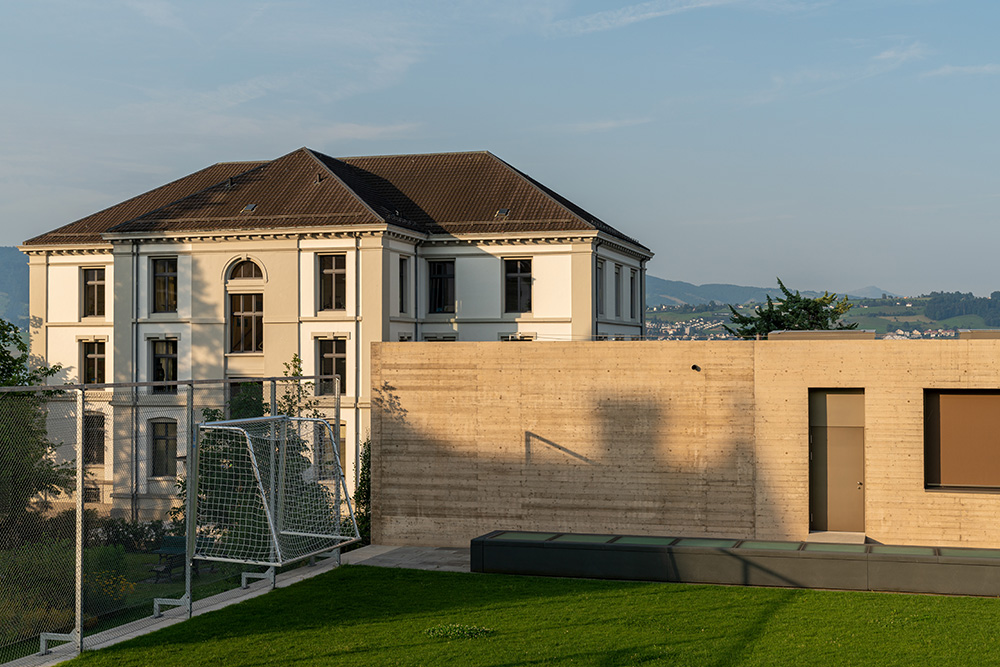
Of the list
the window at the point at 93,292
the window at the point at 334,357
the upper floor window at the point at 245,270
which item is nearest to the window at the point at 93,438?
the window at the point at 334,357

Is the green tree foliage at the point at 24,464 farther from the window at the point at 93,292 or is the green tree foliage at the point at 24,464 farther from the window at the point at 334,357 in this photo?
the window at the point at 93,292

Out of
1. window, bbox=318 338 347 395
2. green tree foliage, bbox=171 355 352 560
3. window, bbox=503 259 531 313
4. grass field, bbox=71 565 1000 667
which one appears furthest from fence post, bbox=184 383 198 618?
window, bbox=503 259 531 313

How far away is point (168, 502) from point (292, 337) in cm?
2114

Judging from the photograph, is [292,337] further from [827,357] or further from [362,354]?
[827,357]

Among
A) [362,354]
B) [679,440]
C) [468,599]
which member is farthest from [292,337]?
[468,599]

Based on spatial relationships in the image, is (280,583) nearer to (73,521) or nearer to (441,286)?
(73,521)

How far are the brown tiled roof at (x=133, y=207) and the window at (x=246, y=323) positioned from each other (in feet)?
27.5

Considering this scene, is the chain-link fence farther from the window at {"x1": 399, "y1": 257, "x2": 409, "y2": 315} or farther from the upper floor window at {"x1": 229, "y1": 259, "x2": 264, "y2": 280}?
the window at {"x1": 399, "y1": 257, "x2": 409, "y2": 315}

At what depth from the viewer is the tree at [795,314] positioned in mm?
44969

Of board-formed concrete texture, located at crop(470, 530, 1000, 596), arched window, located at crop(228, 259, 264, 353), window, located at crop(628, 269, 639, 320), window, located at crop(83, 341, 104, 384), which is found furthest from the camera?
window, located at crop(628, 269, 639, 320)

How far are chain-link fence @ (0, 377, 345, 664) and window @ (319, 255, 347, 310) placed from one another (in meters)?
21.1

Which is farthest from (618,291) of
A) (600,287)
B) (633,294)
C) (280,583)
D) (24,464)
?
(24,464)

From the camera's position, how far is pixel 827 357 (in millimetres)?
19609

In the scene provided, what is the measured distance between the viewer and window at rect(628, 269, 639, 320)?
44.5m
